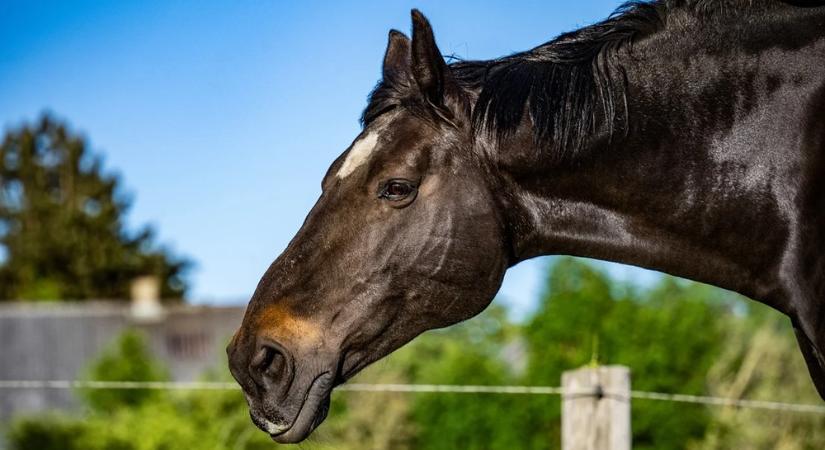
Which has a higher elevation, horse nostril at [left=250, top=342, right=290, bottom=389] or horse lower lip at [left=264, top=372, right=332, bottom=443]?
horse nostril at [left=250, top=342, right=290, bottom=389]

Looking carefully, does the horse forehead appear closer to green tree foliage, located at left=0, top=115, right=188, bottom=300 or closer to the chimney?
the chimney

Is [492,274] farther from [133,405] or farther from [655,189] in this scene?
[133,405]

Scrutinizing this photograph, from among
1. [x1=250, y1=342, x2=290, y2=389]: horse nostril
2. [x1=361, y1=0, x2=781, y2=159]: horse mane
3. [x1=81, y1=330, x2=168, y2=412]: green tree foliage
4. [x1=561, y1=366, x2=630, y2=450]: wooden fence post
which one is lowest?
[x1=81, y1=330, x2=168, y2=412]: green tree foliage

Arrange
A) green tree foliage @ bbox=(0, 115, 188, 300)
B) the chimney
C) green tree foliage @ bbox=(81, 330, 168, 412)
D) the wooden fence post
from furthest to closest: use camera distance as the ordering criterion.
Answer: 1. green tree foliage @ bbox=(0, 115, 188, 300)
2. the chimney
3. green tree foliage @ bbox=(81, 330, 168, 412)
4. the wooden fence post

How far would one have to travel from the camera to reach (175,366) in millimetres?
24750

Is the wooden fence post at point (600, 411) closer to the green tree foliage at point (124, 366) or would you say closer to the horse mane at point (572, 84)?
the horse mane at point (572, 84)

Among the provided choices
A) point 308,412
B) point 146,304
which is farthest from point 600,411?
point 146,304

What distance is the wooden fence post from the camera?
3.35m

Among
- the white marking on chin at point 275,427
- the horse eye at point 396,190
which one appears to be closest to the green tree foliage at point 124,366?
the white marking on chin at point 275,427

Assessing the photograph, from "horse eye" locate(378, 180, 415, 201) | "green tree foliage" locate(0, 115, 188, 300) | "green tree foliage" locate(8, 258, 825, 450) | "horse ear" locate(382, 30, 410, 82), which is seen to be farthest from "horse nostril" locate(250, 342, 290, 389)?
"green tree foliage" locate(0, 115, 188, 300)

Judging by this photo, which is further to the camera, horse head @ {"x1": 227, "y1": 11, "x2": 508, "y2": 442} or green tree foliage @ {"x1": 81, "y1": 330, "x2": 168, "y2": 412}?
green tree foliage @ {"x1": 81, "y1": 330, "x2": 168, "y2": 412}

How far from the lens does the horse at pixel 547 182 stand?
→ 2215mm

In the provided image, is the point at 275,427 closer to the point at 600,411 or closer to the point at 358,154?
the point at 358,154

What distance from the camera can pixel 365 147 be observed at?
2352 millimetres
